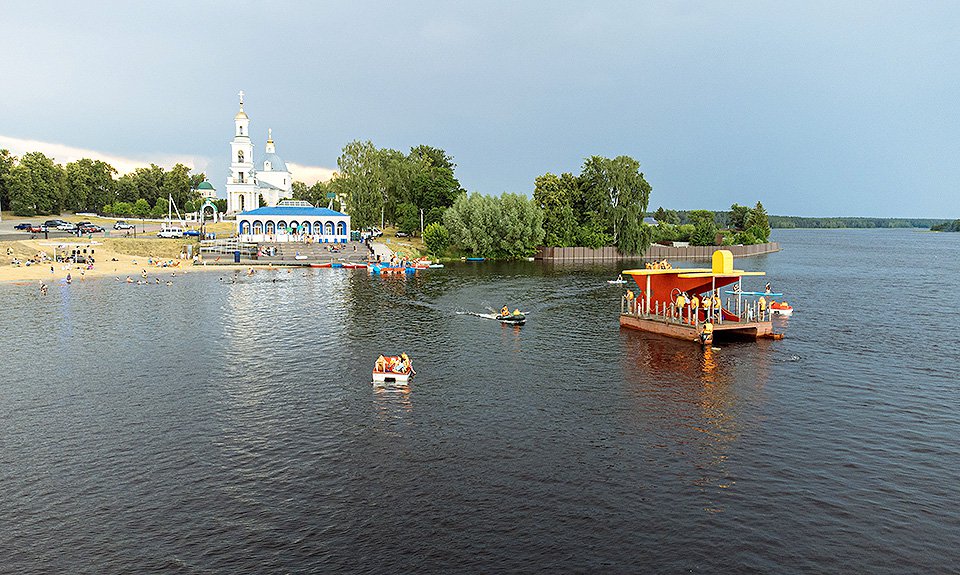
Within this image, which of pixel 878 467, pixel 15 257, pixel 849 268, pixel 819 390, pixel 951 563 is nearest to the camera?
pixel 951 563

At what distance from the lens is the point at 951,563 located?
68.8ft

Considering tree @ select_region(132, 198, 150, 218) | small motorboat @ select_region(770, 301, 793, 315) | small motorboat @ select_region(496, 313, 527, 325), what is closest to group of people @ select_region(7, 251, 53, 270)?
tree @ select_region(132, 198, 150, 218)

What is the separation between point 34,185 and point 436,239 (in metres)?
115

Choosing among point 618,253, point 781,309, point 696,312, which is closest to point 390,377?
point 696,312

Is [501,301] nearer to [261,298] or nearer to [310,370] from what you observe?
[261,298]

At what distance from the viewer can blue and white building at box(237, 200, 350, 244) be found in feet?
450

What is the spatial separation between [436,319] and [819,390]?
37236mm

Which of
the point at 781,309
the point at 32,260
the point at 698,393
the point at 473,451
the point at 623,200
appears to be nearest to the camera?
the point at 473,451

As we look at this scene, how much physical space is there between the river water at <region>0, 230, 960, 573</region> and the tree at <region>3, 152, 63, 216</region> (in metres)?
133

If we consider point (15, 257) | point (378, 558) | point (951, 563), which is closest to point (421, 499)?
point (378, 558)

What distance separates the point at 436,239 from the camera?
456 ft

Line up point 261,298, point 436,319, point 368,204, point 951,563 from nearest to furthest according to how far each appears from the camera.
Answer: point 951,563
point 436,319
point 261,298
point 368,204

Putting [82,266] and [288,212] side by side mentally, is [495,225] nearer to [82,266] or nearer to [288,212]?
[288,212]

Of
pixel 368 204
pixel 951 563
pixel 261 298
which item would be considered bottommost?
pixel 951 563
